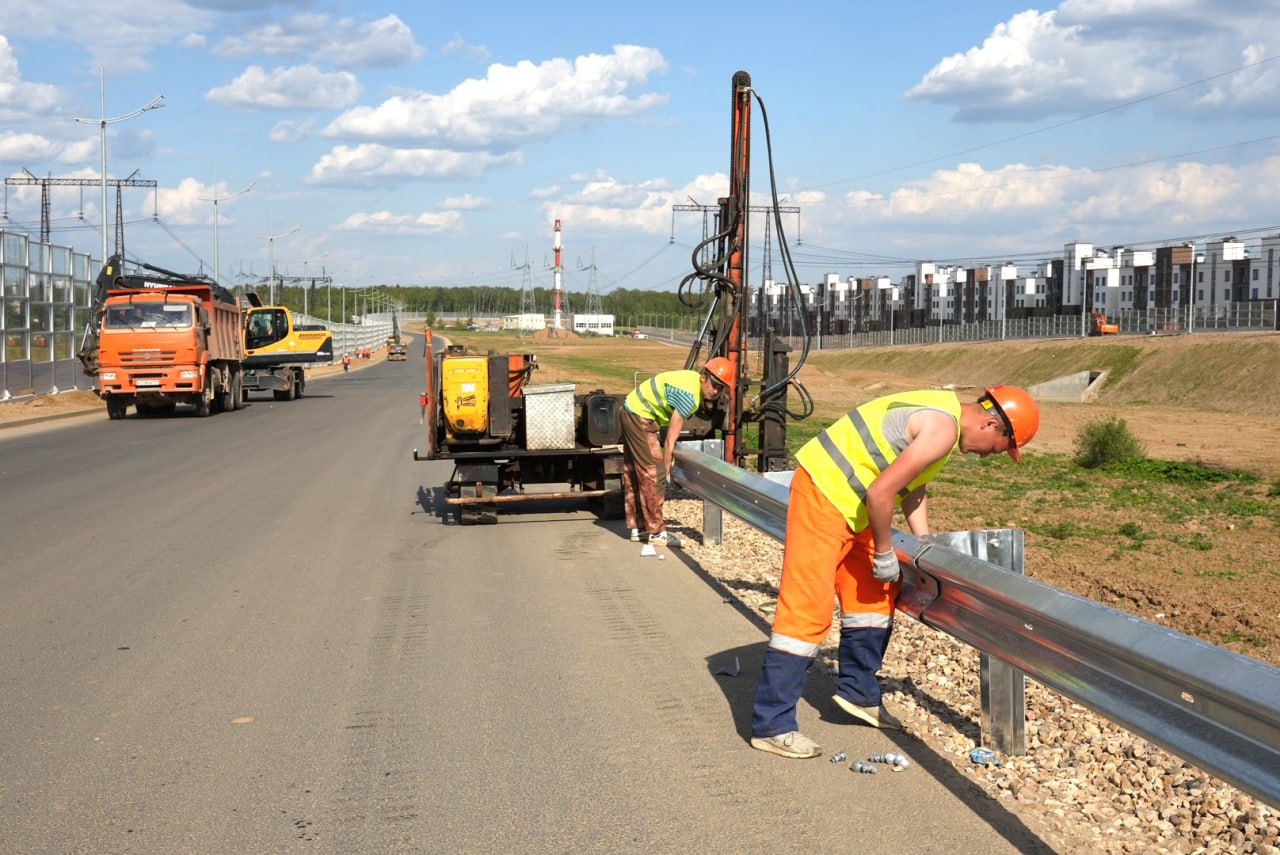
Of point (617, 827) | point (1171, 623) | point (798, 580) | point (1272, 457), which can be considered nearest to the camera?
point (617, 827)

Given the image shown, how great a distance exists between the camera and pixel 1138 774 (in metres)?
5.11

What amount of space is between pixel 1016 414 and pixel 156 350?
2830cm

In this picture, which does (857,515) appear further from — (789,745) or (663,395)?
(663,395)

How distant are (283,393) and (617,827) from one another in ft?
123

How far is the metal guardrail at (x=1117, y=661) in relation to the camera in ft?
12.0

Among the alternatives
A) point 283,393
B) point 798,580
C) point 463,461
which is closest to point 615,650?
point 798,580

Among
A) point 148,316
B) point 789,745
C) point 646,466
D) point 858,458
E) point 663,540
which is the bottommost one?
point 663,540

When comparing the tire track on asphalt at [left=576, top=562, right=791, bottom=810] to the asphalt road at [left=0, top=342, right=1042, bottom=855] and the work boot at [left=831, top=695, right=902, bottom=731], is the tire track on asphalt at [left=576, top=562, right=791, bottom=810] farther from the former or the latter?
the work boot at [left=831, top=695, right=902, bottom=731]

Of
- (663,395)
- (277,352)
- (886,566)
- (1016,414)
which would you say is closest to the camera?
(1016,414)

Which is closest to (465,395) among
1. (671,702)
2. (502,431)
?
(502,431)

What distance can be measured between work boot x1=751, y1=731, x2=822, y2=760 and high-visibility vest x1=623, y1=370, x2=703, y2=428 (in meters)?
5.30

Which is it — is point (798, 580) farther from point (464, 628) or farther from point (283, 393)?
point (283, 393)

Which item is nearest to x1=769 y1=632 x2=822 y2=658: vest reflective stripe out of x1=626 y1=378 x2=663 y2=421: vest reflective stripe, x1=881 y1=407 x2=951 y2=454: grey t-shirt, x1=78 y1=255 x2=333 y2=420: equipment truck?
x1=881 y1=407 x2=951 y2=454: grey t-shirt

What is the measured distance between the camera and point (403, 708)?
241 inches
